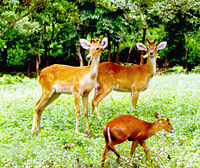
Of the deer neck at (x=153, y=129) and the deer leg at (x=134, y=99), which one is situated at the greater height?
the deer neck at (x=153, y=129)

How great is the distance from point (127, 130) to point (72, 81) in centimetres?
276

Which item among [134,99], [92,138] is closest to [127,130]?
[92,138]

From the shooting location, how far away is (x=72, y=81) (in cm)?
730

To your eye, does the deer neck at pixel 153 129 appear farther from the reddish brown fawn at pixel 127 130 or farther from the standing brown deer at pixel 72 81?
the standing brown deer at pixel 72 81

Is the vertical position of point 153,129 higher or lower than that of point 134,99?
higher

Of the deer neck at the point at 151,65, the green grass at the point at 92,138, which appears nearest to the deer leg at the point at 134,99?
the green grass at the point at 92,138

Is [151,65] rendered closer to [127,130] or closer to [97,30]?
[127,130]

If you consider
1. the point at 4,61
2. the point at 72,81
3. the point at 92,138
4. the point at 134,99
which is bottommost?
the point at 4,61

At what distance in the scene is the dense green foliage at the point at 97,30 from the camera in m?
15.0

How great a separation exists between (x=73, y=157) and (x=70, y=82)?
243 centimetres

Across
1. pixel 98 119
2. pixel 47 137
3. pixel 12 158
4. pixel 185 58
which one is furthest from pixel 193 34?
pixel 12 158

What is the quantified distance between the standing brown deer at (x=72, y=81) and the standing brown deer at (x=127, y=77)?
4.73 feet

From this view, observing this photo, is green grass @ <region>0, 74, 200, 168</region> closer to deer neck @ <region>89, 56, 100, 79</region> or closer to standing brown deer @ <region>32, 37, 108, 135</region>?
standing brown deer @ <region>32, 37, 108, 135</region>

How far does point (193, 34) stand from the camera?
21828 millimetres
